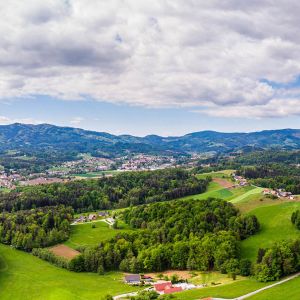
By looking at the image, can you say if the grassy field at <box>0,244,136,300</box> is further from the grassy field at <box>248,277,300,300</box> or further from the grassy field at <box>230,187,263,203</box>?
the grassy field at <box>230,187,263,203</box>

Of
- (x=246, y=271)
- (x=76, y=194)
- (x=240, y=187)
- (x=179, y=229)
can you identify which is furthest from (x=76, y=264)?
(x=240, y=187)

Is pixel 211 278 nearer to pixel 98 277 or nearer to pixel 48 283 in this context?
pixel 98 277

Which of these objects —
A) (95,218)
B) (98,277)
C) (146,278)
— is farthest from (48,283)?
(95,218)

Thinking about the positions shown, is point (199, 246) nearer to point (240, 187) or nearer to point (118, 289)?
point (118, 289)

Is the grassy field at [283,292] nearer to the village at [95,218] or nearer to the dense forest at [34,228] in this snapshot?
the dense forest at [34,228]

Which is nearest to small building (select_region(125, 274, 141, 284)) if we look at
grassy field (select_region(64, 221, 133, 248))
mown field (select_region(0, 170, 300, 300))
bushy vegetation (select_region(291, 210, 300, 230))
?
mown field (select_region(0, 170, 300, 300))
